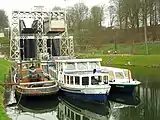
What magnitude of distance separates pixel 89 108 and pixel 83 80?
292 centimetres

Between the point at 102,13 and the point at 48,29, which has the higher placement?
the point at 102,13

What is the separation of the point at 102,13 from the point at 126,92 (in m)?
72.4

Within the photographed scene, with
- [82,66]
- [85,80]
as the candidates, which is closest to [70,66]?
[82,66]

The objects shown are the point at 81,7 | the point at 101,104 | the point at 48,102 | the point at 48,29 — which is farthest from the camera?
the point at 81,7

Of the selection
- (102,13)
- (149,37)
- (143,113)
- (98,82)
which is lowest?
(143,113)

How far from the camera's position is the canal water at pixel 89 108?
80.1ft

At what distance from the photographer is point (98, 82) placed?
28859mm

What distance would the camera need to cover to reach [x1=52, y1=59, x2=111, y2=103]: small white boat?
91.1 feet

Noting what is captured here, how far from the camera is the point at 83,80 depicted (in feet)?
94.5

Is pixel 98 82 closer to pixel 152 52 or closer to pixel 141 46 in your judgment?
pixel 152 52

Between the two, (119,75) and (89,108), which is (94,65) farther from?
(89,108)

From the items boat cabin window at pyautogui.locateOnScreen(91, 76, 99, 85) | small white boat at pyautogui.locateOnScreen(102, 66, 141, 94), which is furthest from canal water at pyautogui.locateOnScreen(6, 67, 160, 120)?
boat cabin window at pyautogui.locateOnScreen(91, 76, 99, 85)

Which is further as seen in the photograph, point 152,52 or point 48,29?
point 152,52

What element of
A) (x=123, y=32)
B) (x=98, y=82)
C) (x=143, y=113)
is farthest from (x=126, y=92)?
(x=123, y=32)
